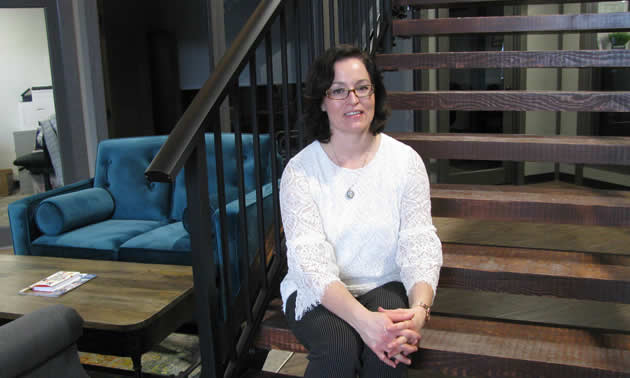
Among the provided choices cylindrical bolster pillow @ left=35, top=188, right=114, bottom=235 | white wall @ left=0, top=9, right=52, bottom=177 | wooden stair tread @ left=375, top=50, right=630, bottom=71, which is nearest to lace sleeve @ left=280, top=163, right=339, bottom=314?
wooden stair tread @ left=375, top=50, right=630, bottom=71

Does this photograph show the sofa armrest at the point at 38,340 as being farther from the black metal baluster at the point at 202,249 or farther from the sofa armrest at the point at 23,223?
the sofa armrest at the point at 23,223

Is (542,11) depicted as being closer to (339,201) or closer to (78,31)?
(78,31)

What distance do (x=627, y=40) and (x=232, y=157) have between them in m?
4.60

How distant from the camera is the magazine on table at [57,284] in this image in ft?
7.54

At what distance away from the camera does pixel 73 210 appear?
10.9ft

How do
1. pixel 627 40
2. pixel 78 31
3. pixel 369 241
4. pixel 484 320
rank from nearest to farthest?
pixel 369 241 → pixel 484 320 → pixel 78 31 → pixel 627 40

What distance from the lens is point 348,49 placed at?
1653 mm

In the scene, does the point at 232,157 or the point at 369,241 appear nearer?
the point at 369,241

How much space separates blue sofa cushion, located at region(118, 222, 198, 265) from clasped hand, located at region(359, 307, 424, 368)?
1632 millimetres

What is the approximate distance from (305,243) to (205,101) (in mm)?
475

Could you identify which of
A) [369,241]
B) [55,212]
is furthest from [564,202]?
[55,212]

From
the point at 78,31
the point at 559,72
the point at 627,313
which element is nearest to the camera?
the point at 627,313

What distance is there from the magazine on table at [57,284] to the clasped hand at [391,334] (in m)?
1.43

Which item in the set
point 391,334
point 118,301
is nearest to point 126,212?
point 118,301
